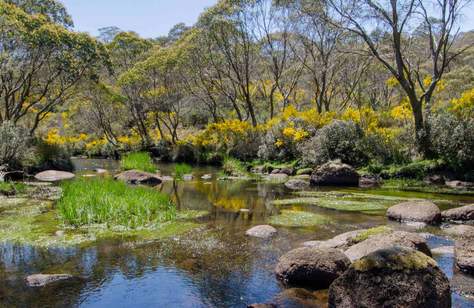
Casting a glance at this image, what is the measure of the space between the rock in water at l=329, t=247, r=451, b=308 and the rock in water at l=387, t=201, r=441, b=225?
6786mm

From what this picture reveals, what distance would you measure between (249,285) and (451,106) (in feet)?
63.4

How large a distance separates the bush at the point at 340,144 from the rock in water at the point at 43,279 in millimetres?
19447

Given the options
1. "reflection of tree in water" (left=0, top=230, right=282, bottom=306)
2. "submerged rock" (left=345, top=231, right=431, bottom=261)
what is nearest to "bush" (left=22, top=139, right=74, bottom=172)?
"reflection of tree in water" (left=0, top=230, right=282, bottom=306)

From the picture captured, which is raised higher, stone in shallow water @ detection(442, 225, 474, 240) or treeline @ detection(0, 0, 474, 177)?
treeline @ detection(0, 0, 474, 177)

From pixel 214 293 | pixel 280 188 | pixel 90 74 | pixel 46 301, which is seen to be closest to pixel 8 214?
pixel 46 301

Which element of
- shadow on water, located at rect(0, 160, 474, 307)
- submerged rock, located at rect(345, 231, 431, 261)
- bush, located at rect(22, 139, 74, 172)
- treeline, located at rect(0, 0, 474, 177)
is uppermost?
treeline, located at rect(0, 0, 474, 177)

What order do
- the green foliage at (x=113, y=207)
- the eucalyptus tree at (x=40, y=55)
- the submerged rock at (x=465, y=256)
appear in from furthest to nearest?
the eucalyptus tree at (x=40, y=55), the green foliage at (x=113, y=207), the submerged rock at (x=465, y=256)

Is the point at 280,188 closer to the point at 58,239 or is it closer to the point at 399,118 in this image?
the point at 399,118

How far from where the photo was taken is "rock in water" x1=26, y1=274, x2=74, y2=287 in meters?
8.19

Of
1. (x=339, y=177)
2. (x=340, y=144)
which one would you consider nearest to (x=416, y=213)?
(x=339, y=177)

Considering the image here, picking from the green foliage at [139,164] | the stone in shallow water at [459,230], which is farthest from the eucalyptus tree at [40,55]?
the stone in shallow water at [459,230]

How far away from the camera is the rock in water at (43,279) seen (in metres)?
8.19

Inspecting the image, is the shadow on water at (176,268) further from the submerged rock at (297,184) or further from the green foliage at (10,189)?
the green foliage at (10,189)

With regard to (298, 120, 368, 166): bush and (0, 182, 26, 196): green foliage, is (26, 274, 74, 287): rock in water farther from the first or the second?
(298, 120, 368, 166): bush
